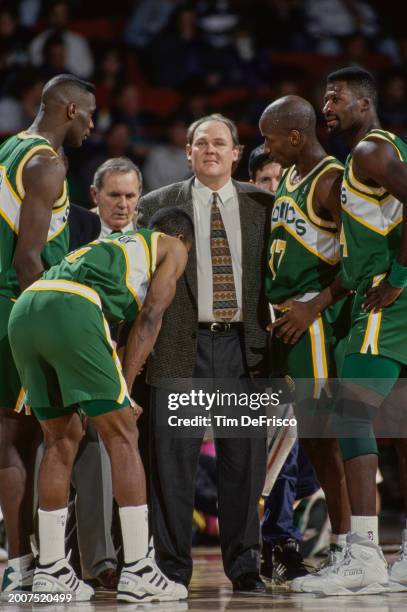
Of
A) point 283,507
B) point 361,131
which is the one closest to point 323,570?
point 283,507

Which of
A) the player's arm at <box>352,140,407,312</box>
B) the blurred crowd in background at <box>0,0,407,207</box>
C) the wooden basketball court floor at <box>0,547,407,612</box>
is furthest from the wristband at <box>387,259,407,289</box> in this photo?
the blurred crowd in background at <box>0,0,407,207</box>

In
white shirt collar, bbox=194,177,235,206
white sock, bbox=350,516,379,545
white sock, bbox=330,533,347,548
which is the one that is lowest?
white sock, bbox=330,533,347,548

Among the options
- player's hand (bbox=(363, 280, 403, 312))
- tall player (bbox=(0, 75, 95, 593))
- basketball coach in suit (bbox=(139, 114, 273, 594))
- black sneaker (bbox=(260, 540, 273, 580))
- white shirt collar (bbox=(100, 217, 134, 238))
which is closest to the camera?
player's hand (bbox=(363, 280, 403, 312))

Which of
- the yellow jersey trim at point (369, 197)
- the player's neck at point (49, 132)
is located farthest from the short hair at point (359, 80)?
the player's neck at point (49, 132)

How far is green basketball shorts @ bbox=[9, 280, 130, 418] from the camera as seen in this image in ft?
12.7

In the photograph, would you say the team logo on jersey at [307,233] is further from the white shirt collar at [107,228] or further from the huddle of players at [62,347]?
the white shirt collar at [107,228]

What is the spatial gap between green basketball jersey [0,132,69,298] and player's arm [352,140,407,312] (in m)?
1.27

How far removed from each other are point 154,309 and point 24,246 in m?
0.60

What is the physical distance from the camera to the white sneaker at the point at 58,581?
12.6ft

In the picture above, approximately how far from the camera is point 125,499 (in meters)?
3.88

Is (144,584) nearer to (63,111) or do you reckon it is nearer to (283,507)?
(283,507)

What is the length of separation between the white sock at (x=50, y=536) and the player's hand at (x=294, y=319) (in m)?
1.22

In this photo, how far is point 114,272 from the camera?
13.2 ft

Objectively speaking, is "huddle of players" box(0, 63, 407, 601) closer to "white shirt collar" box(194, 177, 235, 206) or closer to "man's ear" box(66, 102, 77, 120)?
"man's ear" box(66, 102, 77, 120)
